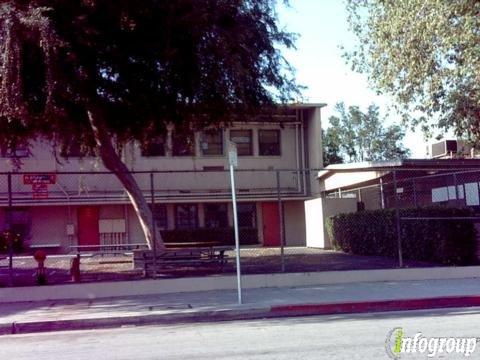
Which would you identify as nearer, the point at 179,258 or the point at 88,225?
the point at 179,258

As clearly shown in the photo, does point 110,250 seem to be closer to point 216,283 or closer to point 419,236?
point 216,283

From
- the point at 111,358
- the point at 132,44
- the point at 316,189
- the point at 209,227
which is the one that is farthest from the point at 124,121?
the point at 316,189

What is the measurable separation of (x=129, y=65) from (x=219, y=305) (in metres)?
5.94

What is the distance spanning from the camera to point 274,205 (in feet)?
104

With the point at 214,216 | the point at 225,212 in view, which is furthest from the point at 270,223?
the point at 214,216

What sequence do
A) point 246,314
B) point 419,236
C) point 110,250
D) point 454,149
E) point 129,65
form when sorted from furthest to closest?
1. point 454,149
2. point 110,250
3. point 419,236
4. point 129,65
5. point 246,314

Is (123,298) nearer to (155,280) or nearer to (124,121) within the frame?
(155,280)

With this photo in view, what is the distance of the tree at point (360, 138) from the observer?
214 feet

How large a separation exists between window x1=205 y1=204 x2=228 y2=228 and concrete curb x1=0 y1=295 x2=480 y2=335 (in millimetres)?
19331

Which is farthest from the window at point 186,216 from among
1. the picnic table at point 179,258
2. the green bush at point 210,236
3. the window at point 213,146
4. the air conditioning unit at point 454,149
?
the picnic table at point 179,258

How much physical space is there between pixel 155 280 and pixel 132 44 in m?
5.45

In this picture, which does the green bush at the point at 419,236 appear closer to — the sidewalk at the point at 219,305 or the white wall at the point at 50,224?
the sidewalk at the point at 219,305

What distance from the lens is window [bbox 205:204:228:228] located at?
31.1 metres

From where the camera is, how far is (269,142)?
31.9 meters
